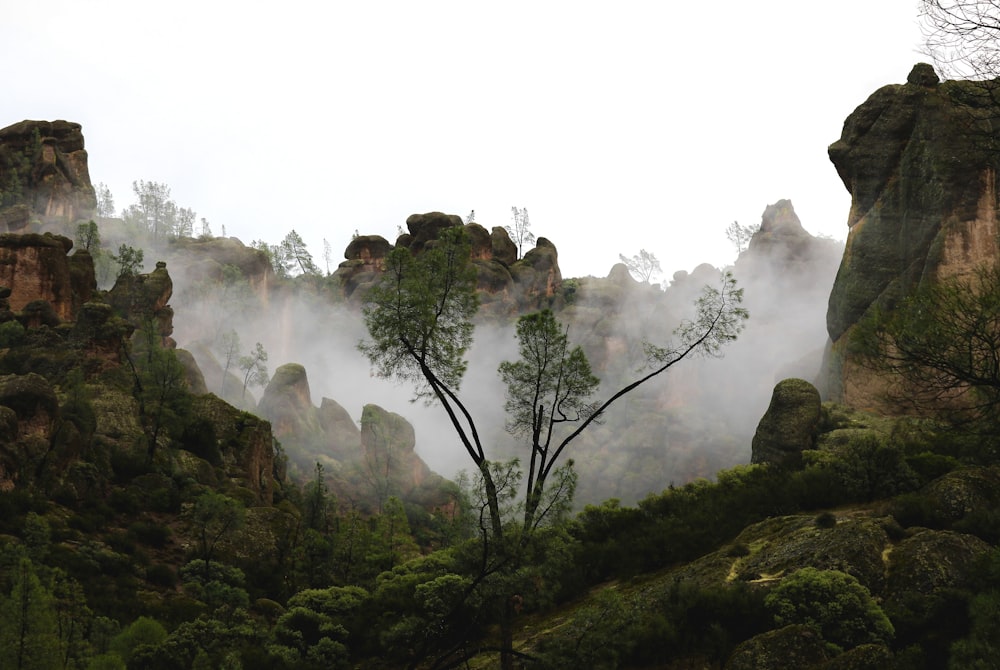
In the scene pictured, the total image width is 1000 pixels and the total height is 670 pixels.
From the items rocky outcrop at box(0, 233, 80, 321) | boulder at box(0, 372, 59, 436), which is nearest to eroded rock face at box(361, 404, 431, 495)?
rocky outcrop at box(0, 233, 80, 321)

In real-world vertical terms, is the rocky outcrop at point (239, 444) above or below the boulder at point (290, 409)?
below

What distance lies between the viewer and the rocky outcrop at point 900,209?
3894 cm

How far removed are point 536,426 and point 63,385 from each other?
3546 cm

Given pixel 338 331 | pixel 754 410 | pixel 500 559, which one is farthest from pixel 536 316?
pixel 338 331

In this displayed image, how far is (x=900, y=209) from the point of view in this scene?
4322 centimetres

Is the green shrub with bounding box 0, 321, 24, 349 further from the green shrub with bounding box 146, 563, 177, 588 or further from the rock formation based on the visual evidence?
the rock formation

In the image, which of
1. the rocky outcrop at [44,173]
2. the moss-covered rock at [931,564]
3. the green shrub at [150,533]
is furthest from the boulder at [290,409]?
the moss-covered rock at [931,564]

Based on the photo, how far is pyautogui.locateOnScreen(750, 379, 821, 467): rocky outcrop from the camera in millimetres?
31281

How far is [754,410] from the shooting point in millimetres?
84062

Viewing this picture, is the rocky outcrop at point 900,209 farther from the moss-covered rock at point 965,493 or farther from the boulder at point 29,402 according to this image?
the boulder at point 29,402

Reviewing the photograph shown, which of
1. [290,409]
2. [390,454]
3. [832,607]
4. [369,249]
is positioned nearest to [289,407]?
[290,409]

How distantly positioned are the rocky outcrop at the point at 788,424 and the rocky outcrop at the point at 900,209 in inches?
300

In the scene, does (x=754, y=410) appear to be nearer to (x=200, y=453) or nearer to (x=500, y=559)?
(x=200, y=453)

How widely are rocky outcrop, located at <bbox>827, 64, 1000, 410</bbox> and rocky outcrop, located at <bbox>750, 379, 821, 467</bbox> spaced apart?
7.63 metres
